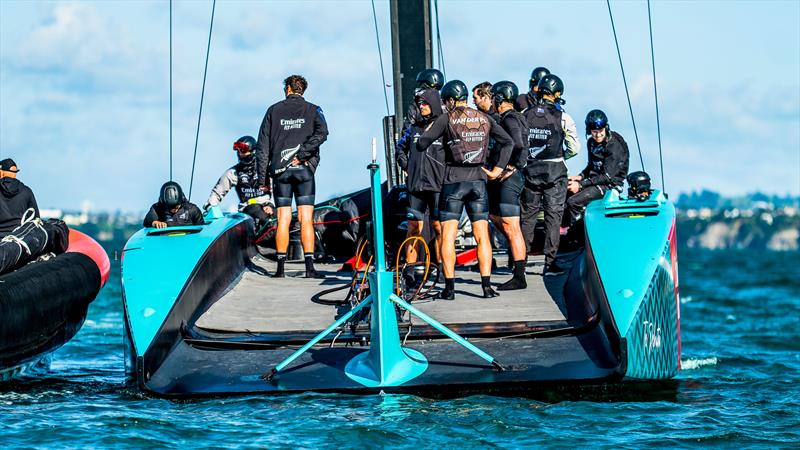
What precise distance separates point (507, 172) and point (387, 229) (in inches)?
77.5

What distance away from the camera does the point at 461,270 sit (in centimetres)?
1191

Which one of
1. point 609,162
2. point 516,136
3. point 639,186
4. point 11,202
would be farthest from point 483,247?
point 11,202

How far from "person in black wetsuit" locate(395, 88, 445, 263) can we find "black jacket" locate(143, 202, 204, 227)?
1.95m

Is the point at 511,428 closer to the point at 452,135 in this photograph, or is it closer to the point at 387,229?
the point at 452,135

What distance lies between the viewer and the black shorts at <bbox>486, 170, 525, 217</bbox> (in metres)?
10.8

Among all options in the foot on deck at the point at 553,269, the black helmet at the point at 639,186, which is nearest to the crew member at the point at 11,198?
the foot on deck at the point at 553,269

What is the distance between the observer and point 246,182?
1352 cm

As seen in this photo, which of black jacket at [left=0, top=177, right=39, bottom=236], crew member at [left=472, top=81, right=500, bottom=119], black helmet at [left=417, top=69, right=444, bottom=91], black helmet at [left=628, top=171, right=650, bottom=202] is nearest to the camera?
crew member at [left=472, top=81, right=500, bottom=119]

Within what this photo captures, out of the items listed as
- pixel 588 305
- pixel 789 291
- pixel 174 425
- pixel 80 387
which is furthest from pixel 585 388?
pixel 789 291

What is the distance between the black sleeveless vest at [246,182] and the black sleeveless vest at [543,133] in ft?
10.6

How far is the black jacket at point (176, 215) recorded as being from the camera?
11.4m

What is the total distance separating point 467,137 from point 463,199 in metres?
0.49

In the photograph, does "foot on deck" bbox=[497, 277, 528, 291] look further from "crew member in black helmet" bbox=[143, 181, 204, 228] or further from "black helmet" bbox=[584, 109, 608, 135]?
"crew member in black helmet" bbox=[143, 181, 204, 228]

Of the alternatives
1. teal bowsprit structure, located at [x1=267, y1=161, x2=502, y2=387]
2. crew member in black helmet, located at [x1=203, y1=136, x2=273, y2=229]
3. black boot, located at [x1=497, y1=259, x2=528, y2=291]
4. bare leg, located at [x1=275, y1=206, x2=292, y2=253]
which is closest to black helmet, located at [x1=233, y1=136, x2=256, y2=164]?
crew member in black helmet, located at [x1=203, y1=136, x2=273, y2=229]
